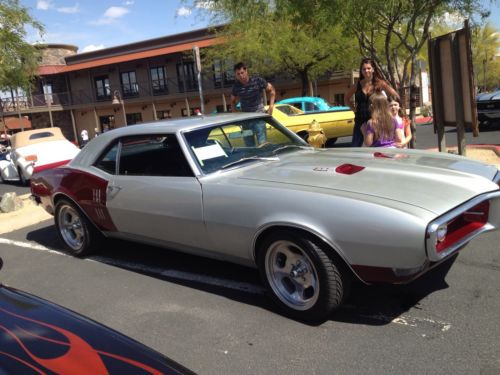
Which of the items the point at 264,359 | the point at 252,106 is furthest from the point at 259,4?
the point at 264,359

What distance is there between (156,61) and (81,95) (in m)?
8.40

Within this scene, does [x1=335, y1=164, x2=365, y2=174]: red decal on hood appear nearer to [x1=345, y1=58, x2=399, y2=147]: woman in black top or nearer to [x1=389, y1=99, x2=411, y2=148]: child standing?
[x1=389, y1=99, x2=411, y2=148]: child standing

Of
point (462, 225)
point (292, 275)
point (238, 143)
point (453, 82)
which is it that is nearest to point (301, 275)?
point (292, 275)

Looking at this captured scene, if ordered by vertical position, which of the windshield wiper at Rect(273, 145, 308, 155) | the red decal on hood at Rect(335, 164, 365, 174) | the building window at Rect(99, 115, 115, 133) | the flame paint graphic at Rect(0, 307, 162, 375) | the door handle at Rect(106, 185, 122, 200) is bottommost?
the flame paint graphic at Rect(0, 307, 162, 375)

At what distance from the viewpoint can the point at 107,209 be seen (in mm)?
4695

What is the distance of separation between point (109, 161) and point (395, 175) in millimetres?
2840

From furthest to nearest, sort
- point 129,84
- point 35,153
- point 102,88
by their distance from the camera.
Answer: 1. point 102,88
2. point 129,84
3. point 35,153

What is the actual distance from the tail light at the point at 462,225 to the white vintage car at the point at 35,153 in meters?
10.7

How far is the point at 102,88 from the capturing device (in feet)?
130

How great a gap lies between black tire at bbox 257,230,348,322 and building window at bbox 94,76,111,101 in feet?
125

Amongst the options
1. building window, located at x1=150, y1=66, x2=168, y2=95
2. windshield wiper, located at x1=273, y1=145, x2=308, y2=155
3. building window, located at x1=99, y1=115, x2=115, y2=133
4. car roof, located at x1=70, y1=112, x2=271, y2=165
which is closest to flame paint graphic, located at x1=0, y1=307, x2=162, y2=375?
car roof, located at x1=70, y1=112, x2=271, y2=165

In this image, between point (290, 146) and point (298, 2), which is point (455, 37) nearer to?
point (298, 2)

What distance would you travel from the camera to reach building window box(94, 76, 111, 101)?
3909 cm

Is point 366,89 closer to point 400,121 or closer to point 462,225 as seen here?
point 400,121
